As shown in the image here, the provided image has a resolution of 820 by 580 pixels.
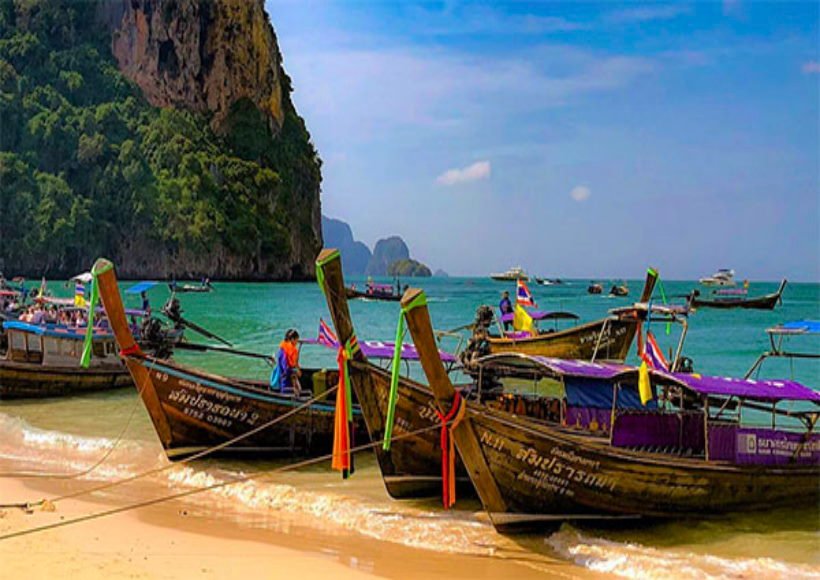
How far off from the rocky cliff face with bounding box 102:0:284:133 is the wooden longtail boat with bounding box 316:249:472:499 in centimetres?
9224

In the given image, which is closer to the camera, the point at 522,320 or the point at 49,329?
the point at 49,329

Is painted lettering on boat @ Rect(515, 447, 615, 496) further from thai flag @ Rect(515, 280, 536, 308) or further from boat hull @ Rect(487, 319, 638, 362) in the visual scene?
thai flag @ Rect(515, 280, 536, 308)

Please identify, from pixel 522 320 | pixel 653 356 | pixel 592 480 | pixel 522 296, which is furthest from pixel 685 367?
pixel 592 480

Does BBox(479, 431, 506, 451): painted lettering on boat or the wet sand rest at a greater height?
BBox(479, 431, 506, 451): painted lettering on boat

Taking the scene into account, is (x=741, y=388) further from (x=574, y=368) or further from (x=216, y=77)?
(x=216, y=77)

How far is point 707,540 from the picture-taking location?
30.0 ft

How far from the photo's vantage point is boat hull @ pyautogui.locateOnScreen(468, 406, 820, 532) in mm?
8430

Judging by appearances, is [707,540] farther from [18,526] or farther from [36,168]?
[36,168]

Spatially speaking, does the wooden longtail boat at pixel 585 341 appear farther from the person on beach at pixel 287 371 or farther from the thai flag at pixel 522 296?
the person on beach at pixel 287 371

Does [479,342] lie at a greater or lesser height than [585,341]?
greater

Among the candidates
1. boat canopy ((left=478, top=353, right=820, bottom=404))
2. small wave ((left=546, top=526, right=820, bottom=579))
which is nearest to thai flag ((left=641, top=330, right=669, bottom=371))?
boat canopy ((left=478, top=353, right=820, bottom=404))

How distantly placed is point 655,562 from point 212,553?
4449 millimetres

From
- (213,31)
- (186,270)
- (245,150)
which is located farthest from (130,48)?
(186,270)

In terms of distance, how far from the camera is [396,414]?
9734 mm
